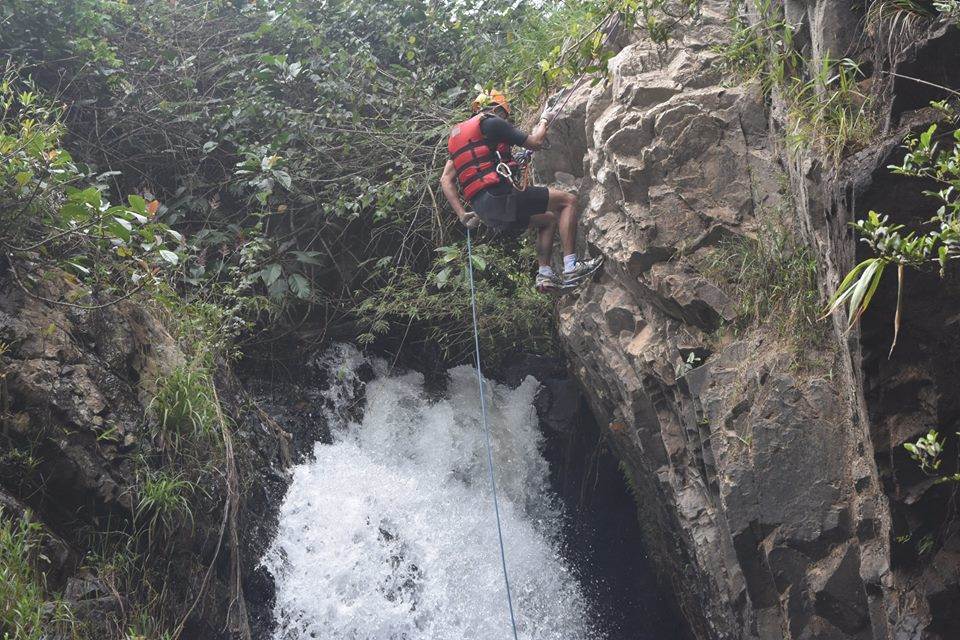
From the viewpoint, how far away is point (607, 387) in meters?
5.60

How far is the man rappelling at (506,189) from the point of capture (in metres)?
5.25

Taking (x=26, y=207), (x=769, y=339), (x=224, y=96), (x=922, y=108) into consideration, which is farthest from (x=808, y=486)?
(x=224, y=96)

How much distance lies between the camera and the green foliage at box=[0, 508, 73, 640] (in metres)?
3.35

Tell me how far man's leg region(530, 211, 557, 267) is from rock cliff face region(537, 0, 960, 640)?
293mm

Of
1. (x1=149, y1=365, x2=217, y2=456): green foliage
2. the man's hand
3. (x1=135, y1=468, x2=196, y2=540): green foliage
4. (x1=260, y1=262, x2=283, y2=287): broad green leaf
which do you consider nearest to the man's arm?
the man's hand

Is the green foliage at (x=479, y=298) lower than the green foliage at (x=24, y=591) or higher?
lower

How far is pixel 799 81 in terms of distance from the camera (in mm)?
3789

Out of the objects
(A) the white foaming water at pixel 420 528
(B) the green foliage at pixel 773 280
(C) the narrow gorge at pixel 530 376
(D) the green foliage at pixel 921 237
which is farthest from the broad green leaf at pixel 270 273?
(D) the green foliage at pixel 921 237

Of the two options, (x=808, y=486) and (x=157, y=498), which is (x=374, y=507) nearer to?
(x=157, y=498)

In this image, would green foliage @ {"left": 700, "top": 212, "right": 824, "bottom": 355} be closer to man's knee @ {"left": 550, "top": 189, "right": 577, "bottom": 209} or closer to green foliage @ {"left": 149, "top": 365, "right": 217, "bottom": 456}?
man's knee @ {"left": 550, "top": 189, "right": 577, "bottom": 209}

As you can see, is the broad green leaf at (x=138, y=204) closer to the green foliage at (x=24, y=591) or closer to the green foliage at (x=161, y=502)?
the green foliage at (x=161, y=502)

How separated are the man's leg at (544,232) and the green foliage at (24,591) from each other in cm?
355

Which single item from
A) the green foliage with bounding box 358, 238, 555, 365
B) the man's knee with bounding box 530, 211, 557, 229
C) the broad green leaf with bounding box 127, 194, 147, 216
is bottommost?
the green foliage with bounding box 358, 238, 555, 365

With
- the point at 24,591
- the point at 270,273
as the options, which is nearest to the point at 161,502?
the point at 24,591
